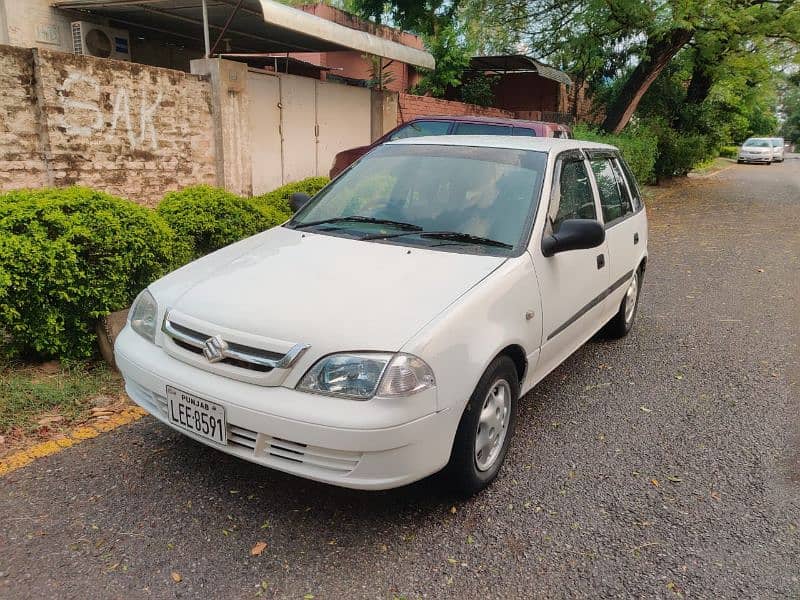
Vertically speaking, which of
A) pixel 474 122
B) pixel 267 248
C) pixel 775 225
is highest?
pixel 474 122

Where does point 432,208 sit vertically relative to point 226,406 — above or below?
above

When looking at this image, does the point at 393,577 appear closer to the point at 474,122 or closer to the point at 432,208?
the point at 432,208

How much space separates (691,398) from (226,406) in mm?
3174

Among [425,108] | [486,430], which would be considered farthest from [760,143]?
[486,430]

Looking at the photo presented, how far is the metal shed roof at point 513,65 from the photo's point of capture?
17466 mm

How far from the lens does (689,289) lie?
24.1 feet

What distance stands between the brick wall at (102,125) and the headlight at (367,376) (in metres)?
5.23

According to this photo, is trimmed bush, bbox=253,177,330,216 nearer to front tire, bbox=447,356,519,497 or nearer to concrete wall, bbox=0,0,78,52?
front tire, bbox=447,356,519,497

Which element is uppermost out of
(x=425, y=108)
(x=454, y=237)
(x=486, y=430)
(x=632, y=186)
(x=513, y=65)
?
(x=513, y=65)

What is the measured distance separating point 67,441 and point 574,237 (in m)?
2.92

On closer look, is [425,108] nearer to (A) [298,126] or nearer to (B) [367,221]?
(A) [298,126]

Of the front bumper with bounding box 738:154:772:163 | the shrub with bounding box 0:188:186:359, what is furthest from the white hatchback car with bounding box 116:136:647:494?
the front bumper with bounding box 738:154:772:163

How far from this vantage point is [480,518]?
9.58 ft

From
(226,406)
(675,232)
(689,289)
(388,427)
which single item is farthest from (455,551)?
(675,232)
